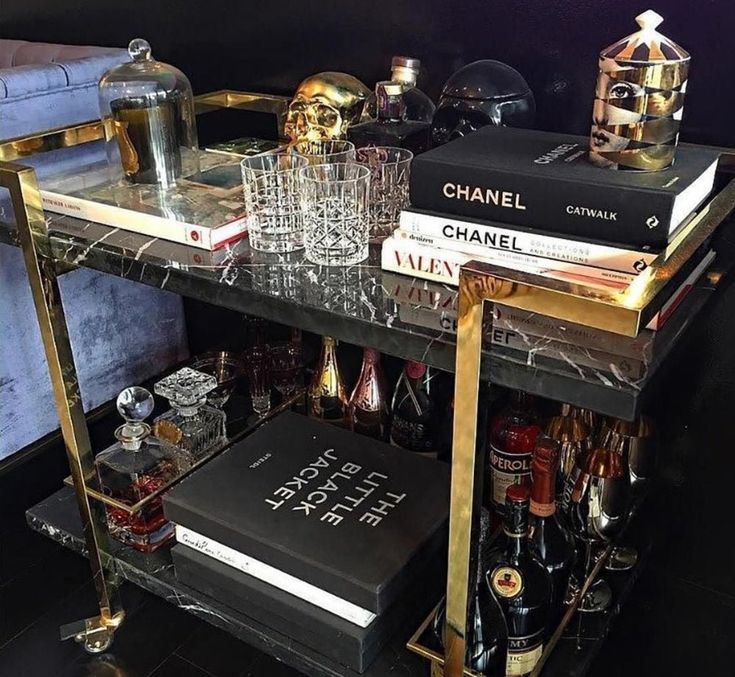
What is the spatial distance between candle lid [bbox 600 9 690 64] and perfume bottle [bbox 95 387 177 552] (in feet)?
2.90

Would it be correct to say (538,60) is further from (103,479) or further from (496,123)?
(103,479)

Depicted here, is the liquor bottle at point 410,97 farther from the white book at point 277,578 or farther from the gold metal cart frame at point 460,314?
the white book at point 277,578

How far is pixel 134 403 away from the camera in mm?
1327

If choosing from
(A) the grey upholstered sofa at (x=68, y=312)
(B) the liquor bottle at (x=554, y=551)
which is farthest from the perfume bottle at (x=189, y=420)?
(B) the liquor bottle at (x=554, y=551)

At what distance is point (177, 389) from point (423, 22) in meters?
0.71

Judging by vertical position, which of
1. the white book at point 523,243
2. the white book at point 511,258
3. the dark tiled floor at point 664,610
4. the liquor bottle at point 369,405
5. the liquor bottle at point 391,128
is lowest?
the dark tiled floor at point 664,610

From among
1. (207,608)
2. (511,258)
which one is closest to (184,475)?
(207,608)

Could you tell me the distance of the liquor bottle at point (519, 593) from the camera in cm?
103

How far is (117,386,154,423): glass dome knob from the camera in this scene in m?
1.32

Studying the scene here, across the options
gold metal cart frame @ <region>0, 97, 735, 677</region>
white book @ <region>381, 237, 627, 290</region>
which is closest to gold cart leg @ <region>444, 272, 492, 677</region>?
gold metal cart frame @ <region>0, 97, 735, 677</region>

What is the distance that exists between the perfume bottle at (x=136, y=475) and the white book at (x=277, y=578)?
127 mm

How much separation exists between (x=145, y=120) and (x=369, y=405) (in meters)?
0.59

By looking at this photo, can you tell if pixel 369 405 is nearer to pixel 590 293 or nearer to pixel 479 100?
pixel 479 100

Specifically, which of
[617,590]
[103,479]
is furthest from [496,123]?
[103,479]
